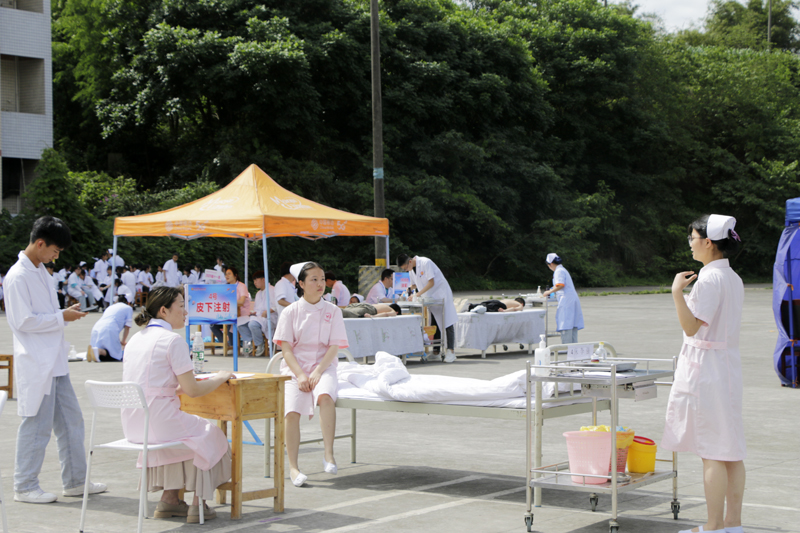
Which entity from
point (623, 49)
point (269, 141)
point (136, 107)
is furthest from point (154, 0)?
point (623, 49)

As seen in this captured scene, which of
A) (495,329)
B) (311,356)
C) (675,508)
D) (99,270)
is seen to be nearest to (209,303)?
(495,329)

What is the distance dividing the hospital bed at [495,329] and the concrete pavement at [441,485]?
16.7ft

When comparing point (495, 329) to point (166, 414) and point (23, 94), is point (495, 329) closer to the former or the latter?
point (166, 414)

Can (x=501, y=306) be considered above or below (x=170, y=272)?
below

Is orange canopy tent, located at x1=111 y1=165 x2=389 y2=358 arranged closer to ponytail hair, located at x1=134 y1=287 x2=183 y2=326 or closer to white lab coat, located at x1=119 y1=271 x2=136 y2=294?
ponytail hair, located at x1=134 y1=287 x2=183 y2=326

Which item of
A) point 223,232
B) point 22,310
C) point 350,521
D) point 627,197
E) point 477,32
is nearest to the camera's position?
point 350,521

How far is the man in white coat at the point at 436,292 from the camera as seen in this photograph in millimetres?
14758

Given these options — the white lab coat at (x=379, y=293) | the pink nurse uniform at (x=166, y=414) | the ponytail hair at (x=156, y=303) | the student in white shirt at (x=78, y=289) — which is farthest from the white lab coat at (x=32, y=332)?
the student in white shirt at (x=78, y=289)

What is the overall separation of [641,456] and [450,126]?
34199 millimetres

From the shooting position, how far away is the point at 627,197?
159 feet

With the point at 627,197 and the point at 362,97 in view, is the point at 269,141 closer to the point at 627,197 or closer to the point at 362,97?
the point at 362,97

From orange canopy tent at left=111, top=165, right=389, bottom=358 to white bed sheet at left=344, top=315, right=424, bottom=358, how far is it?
1753 mm

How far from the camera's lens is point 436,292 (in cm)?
1502

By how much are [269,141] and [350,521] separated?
31826 mm
